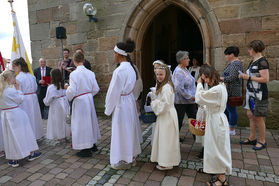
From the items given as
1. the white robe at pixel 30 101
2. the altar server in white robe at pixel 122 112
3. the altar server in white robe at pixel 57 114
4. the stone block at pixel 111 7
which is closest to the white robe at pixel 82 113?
the altar server in white robe at pixel 122 112

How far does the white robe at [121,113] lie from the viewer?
3113mm

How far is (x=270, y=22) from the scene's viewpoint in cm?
454

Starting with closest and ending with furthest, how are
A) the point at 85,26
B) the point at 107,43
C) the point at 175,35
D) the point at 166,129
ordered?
the point at 166,129, the point at 107,43, the point at 85,26, the point at 175,35

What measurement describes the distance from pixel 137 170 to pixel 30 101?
257 cm

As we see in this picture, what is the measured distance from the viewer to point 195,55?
8477 mm

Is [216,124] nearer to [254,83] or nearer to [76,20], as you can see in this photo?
[254,83]

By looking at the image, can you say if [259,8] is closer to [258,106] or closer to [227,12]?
[227,12]

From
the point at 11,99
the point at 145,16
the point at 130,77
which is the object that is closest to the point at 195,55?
the point at 145,16

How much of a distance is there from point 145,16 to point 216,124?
13.2ft

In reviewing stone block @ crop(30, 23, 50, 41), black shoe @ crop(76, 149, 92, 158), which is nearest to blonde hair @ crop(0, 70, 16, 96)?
black shoe @ crop(76, 149, 92, 158)

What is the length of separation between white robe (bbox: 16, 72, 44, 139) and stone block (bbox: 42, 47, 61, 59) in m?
2.75

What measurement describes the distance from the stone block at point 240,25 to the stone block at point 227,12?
4.4 inches

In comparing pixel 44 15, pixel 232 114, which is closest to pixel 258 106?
pixel 232 114

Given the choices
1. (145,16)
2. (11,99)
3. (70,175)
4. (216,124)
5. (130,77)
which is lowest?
(70,175)
